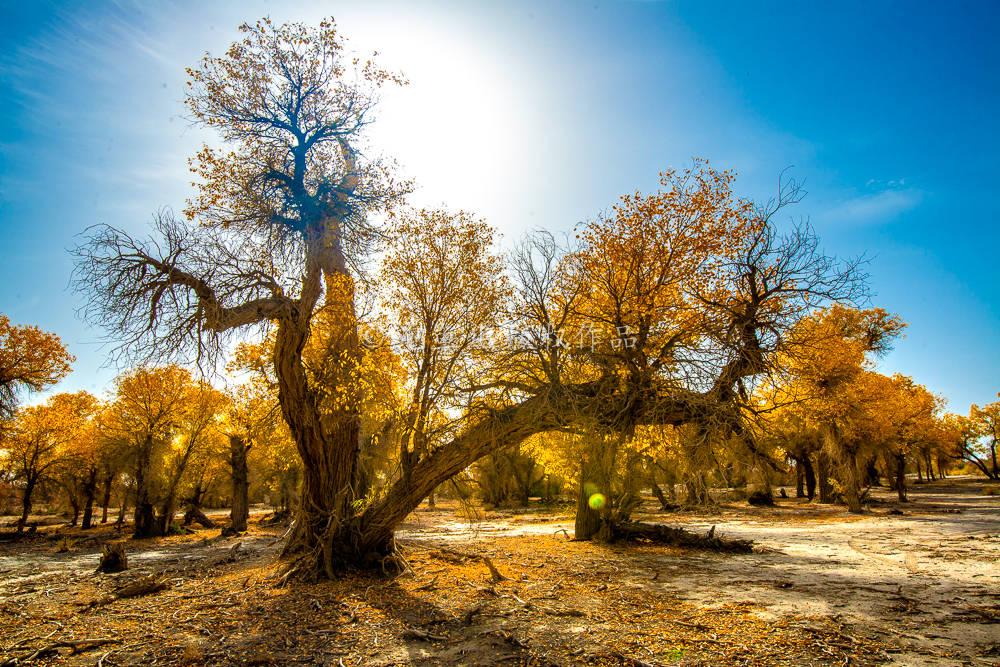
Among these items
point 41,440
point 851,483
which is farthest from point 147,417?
point 851,483

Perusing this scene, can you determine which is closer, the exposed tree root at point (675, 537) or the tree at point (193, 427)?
the exposed tree root at point (675, 537)

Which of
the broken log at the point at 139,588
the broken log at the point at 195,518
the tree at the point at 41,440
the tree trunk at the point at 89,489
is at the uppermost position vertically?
the tree at the point at 41,440

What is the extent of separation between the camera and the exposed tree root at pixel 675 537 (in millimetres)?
13023

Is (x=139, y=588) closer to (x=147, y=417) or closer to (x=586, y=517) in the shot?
(x=586, y=517)

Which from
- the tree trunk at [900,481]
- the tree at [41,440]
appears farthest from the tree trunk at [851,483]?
the tree at [41,440]

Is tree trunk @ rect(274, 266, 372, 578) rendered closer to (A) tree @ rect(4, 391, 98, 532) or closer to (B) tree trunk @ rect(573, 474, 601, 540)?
(B) tree trunk @ rect(573, 474, 601, 540)

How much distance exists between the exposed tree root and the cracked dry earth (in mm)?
790

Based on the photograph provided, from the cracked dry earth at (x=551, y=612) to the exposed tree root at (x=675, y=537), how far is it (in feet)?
2.59

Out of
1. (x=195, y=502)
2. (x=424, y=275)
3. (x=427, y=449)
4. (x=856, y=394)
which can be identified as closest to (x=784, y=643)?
(x=427, y=449)

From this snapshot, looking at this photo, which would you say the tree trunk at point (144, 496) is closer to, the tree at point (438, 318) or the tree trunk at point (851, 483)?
the tree at point (438, 318)

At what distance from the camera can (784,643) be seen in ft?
17.7

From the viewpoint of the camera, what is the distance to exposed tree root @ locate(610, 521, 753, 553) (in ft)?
42.7

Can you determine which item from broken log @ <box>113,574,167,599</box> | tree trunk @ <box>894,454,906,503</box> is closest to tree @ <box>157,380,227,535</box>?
broken log @ <box>113,574,167,599</box>

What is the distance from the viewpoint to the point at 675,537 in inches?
556
